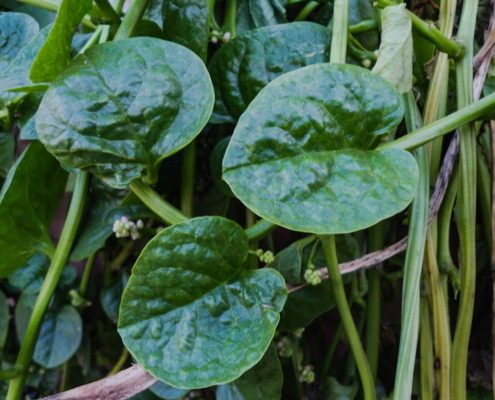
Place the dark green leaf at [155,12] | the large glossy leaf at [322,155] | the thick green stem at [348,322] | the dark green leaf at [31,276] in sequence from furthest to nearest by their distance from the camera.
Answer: the dark green leaf at [31,276] < the dark green leaf at [155,12] < the thick green stem at [348,322] < the large glossy leaf at [322,155]

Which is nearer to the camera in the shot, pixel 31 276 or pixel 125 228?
pixel 125 228

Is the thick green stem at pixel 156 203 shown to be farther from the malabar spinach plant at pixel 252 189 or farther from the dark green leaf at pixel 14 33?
the dark green leaf at pixel 14 33

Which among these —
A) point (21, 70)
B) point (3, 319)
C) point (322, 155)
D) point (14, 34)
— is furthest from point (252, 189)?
point (3, 319)

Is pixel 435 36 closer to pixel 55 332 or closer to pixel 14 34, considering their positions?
pixel 14 34

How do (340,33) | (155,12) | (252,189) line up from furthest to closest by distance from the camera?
(155,12), (340,33), (252,189)

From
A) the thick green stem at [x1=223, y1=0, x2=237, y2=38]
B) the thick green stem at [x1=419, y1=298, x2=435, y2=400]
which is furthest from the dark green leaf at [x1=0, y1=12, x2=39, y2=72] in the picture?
the thick green stem at [x1=419, y1=298, x2=435, y2=400]

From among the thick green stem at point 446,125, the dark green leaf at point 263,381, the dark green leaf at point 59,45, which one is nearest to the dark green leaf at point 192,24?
the dark green leaf at point 59,45

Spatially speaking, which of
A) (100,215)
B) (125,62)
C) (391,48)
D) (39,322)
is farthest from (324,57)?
(39,322)
